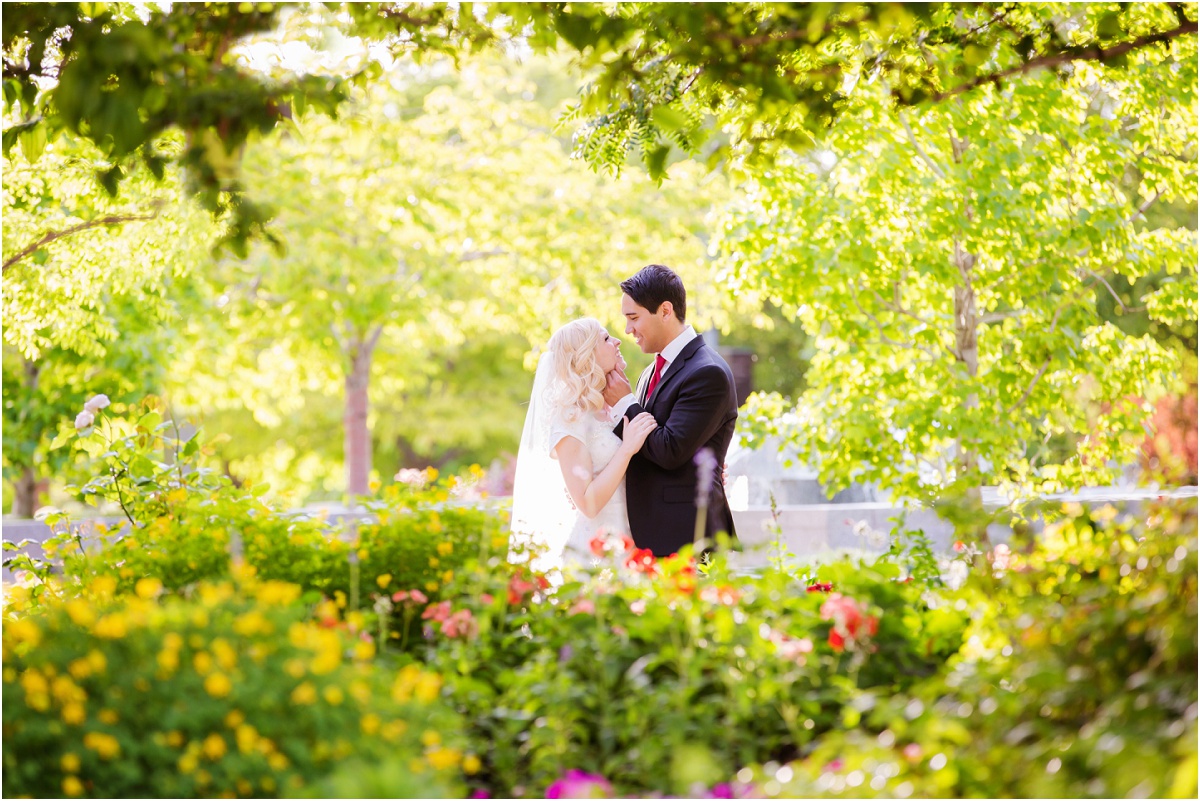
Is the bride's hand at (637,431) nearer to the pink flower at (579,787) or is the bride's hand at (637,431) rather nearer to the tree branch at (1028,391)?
the pink flower at (579,787)

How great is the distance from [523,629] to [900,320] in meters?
4.18

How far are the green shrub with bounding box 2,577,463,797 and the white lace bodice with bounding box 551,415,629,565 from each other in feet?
7.62

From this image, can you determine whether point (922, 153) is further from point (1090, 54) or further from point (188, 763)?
point (188, 763)

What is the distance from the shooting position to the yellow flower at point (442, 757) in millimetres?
2211

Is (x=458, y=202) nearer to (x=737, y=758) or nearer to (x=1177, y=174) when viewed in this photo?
(x=1177, y=174)

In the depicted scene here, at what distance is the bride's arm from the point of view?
15.0ft

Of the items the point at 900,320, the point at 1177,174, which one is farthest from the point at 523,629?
the point at 1177,174

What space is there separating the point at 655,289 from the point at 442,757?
3.01 m

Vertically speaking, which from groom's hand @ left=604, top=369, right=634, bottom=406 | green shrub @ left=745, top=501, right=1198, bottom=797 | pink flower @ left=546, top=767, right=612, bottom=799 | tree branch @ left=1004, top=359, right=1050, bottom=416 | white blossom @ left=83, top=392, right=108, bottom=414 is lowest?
pink flower @ left=546, top=767, right=612, bottom=799

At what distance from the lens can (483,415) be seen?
2014cm

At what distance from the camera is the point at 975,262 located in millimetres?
6773

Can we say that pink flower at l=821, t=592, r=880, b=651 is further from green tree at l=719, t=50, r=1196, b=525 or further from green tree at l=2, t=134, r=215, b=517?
green tree at l=2, t=134, r=215, b=517

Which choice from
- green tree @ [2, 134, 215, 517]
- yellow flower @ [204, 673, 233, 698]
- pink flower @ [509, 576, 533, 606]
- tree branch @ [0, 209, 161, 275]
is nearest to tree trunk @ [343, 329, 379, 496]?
green tree @ [2, 134, 215, 517]

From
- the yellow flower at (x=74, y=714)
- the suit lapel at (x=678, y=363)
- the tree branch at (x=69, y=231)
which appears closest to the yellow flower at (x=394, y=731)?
the yellow flower at (x=74, y=714)
